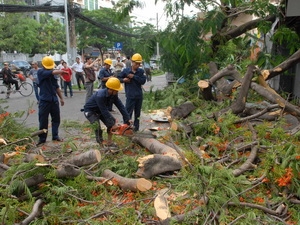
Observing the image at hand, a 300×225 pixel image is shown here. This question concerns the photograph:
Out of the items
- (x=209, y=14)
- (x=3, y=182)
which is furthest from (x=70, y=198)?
(x=209, y=14)

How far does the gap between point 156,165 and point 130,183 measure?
0.52 m

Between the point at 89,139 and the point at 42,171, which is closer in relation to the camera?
the point at 42,171

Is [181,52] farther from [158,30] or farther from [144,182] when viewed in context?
[144,182]

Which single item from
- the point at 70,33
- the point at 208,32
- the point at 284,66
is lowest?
the point at 284,66

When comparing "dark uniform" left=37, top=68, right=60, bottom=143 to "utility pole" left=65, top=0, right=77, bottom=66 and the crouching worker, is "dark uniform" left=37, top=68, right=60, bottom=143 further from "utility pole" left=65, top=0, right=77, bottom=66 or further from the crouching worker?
"utility pole" left=65, top=0, right=77, bottom=66

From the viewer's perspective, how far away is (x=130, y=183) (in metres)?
4.09

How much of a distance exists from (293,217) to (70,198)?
241 centimetres

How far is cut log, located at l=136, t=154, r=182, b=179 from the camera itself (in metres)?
4.42

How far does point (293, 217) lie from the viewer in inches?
138

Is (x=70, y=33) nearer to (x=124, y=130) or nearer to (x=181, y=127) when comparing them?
(x=124, y=130)

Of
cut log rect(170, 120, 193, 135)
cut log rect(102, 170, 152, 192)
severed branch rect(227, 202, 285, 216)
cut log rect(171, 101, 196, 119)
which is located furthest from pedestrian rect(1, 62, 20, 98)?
severed branch rect(227, 202, 285, 216)

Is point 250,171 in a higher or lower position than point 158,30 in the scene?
lower

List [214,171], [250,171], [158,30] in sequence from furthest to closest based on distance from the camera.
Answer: [158,30] → [250,171] → [214,171]

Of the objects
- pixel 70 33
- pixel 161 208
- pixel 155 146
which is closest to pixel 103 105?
pixel 155 146
